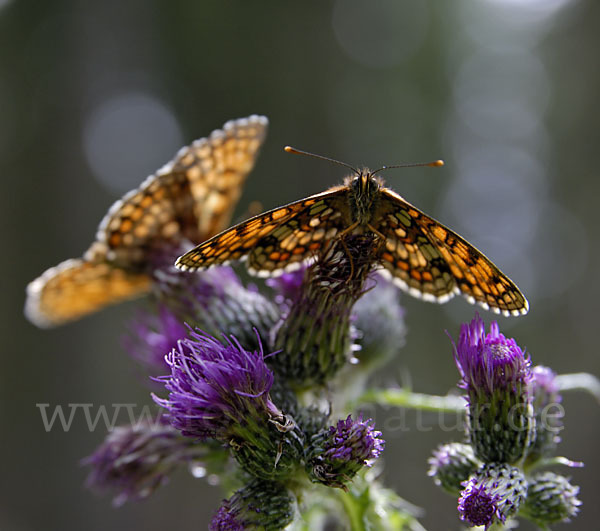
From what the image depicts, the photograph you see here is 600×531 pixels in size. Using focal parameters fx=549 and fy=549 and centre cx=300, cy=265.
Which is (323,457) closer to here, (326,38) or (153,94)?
(153,94)

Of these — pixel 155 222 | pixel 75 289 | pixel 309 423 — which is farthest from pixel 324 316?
pixel 75 289

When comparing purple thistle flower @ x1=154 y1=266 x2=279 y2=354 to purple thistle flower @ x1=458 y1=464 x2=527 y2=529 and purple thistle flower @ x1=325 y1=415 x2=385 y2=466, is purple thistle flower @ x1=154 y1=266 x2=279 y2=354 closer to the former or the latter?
purple thistle flower @ x1=325 y1=415 x2=385 y2=466

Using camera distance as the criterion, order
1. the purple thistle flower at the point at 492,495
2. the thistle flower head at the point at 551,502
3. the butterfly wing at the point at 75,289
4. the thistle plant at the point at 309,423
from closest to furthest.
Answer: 1. the purple thistle flower at the point at 492,495
2. the thistle plant at the point at 309,423
3. the thistle flower head at the point at 551,502
4. the butterfly wing at the point at 75,289

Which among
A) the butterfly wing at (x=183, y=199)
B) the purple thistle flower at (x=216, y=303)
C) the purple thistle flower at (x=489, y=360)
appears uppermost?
the butterfly wing at (x=183, y=199)

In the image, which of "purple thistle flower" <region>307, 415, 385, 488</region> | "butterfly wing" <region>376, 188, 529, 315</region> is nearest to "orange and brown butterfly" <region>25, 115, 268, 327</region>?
"butterfly wing" <region>376, 188, 529, 315</region>

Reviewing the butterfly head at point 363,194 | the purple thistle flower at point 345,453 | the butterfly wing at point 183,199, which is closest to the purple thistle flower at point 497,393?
the purple thistle flower at point 345,453

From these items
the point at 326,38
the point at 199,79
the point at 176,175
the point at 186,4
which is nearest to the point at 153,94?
the point at 199,79

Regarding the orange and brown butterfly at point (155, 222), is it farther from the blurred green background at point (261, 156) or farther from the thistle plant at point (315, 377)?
the blurred green background at point (261, 156)
